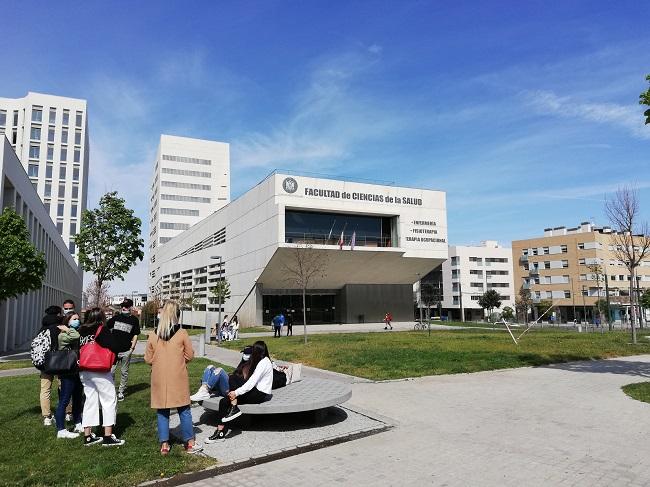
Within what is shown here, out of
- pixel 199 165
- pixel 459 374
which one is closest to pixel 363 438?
pixel 459 374

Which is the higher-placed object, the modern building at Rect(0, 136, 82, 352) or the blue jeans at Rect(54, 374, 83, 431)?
the modern building at Rect(0, 136, 82, 352)

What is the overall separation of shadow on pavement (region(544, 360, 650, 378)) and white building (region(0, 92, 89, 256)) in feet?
241

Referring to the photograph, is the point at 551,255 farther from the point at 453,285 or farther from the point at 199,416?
the point at 199,416

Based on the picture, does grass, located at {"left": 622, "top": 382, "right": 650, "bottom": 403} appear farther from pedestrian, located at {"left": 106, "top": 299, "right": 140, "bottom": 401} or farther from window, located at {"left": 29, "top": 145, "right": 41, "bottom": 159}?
window, located at {"left": 29, "top": 145, "right": 41, "bottom": 159}

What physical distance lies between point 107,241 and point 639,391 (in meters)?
24.3

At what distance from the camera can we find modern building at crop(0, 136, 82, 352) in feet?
71.5

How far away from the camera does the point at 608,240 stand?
7725 cm

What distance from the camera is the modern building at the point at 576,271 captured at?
250 ft

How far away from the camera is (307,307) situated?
4941 cm

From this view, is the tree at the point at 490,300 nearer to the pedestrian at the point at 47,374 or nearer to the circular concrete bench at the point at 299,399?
the circular concrete bench at the point at 299,399

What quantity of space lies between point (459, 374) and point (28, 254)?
16.0 metres

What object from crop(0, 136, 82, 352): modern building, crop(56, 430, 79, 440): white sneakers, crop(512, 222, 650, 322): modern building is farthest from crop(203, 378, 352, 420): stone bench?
crop(512, 222, 650, 322): modern building

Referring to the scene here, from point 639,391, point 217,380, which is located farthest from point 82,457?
point 639,391

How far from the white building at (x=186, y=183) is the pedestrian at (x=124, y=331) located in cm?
9017
